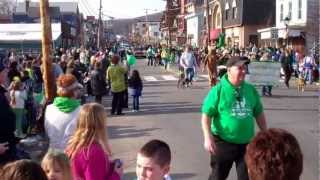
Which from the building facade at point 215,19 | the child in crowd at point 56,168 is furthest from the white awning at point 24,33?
the building facade at point 215,19

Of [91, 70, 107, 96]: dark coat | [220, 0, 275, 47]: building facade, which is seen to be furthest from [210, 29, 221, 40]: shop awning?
[91, 70, 107, 96]: dark coat

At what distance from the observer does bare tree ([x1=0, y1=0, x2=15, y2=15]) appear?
98.9 meters

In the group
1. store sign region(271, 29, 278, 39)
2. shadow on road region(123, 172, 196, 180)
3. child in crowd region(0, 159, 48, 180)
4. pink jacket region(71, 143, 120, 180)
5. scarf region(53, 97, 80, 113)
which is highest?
store sign region(271, 29, 278, 39)

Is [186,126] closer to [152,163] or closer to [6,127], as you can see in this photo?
[6,127]

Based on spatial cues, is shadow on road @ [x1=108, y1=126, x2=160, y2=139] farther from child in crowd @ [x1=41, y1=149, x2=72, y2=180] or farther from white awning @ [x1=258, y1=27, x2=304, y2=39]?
white awning @ [x1=258, y1=27, x2=304, y2=39]

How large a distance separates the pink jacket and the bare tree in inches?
3766

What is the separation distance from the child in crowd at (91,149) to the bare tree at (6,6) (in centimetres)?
9555

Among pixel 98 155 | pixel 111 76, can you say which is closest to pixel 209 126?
pixel 98 155

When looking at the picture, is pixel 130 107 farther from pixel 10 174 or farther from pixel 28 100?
pixel 10 174

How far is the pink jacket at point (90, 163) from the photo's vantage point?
211 inches

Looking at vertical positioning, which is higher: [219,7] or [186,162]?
[219,7]

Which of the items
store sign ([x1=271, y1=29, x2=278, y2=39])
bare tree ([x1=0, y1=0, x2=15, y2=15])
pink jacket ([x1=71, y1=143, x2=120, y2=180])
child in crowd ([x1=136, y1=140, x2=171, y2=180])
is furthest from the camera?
bare tree ([x1=0, y1=0, x2=15, y2=15])

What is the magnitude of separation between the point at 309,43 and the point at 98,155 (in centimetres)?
4185

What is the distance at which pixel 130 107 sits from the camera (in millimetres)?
19891
